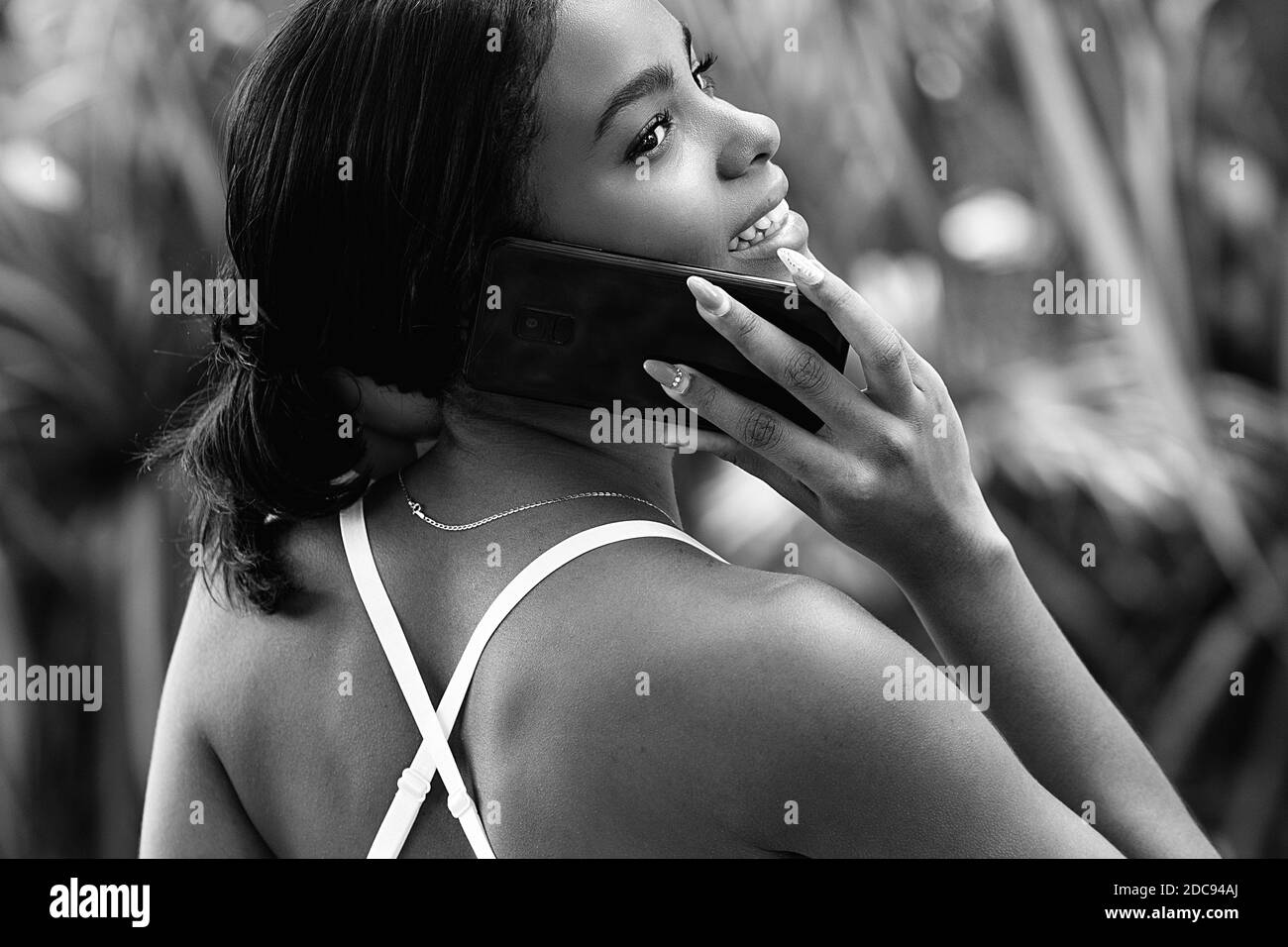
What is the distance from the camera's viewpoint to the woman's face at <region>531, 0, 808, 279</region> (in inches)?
35.6

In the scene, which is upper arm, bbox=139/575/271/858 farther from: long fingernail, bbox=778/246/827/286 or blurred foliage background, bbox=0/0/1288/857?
blurred foliage background, bbox=0/0/1288/857

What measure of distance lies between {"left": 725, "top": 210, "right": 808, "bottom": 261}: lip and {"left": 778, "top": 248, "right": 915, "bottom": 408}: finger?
0.21 feet

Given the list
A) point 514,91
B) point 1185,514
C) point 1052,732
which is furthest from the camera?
point 1185,514

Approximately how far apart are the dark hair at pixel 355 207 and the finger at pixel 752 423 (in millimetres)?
160

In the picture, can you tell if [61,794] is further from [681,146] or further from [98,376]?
[681,146]

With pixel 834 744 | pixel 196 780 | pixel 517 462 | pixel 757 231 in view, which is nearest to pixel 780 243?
pixel 757 231

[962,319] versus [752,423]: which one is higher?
[962,319]

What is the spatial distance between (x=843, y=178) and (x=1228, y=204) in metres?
0.77

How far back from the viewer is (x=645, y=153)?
94 cm

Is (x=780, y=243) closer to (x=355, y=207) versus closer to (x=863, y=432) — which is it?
(x=863, y=432)

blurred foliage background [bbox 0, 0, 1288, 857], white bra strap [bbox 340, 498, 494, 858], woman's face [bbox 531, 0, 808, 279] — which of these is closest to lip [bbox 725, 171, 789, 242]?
woman's face [bbox 531, 0, 808, 279]

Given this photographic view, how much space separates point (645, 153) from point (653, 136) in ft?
0.05

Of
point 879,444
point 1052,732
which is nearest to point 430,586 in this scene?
point 879,444

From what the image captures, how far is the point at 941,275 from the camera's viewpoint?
243cm
